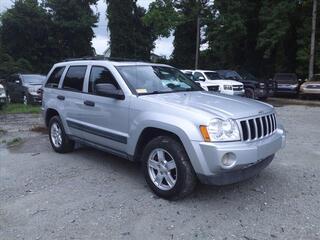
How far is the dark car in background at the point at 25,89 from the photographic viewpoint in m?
17.0

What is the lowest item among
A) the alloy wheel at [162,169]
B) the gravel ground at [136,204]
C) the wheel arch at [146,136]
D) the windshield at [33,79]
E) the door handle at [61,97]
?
the gravel ground at [136,204]

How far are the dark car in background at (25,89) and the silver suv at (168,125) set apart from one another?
10661 mm

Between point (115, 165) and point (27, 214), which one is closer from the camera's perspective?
point (27, 214)

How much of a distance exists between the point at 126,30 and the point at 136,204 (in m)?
36.3

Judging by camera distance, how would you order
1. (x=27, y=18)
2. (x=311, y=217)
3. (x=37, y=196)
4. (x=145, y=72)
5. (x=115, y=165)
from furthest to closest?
(x=27, y=18) < (x=115, y=165) < (x=145, y=72) < (x=37, y=196) < (x=311, y=217)

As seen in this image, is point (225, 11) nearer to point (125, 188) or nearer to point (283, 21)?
point (283, 21)

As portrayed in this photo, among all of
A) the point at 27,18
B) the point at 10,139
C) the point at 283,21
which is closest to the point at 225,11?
the point at 283,21

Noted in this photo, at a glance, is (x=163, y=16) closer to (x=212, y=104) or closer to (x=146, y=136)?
(x=146, y=136)

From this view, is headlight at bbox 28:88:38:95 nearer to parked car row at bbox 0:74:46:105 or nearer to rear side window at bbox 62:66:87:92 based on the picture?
parked car row at bbox 0:74:46:105

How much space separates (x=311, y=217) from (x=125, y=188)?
246cm

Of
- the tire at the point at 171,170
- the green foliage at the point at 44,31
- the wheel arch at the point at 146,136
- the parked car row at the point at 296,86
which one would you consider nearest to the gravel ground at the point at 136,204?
the tire at the point at 171,170

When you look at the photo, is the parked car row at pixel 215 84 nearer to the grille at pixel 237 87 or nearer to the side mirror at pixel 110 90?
the grille at pixel 237 87

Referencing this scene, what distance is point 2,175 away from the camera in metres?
6.29

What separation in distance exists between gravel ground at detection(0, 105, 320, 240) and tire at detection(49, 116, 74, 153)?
0.43 meters
